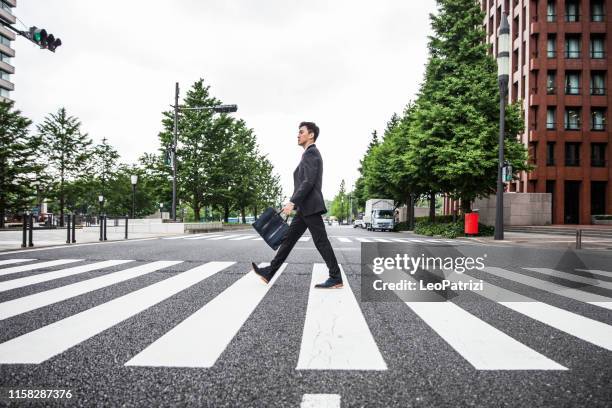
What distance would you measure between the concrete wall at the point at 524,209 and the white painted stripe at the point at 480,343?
3095cm

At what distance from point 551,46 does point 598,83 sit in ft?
17.1

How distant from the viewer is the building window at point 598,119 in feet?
113

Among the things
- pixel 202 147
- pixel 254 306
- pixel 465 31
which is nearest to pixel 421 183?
pixel 465 31

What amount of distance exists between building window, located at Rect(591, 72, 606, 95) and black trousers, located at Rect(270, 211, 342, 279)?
3998 centimetres

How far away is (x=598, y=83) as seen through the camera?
34.9m

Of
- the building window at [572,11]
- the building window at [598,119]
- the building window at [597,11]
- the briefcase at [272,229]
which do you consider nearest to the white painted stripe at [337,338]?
the briefcase at [272,229]

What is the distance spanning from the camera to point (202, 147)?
114 ft

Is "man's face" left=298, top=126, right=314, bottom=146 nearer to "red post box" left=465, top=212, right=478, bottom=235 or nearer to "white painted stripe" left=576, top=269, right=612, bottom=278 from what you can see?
"white painted stripe" left=576, top=269, right=612, bottom=278

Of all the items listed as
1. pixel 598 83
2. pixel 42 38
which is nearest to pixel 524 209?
pixel 598 83

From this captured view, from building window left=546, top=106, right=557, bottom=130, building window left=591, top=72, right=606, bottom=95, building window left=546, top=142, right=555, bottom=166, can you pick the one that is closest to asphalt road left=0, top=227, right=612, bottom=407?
building window left=546, top=142, right=555, bottom=166

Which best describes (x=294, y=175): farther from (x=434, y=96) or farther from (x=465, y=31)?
(x=465, y=31)

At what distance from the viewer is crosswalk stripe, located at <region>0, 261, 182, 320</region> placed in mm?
3879

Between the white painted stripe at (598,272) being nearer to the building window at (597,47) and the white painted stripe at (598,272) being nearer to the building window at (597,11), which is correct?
the building window at (597,47)

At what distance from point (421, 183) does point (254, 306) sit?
2302cm
